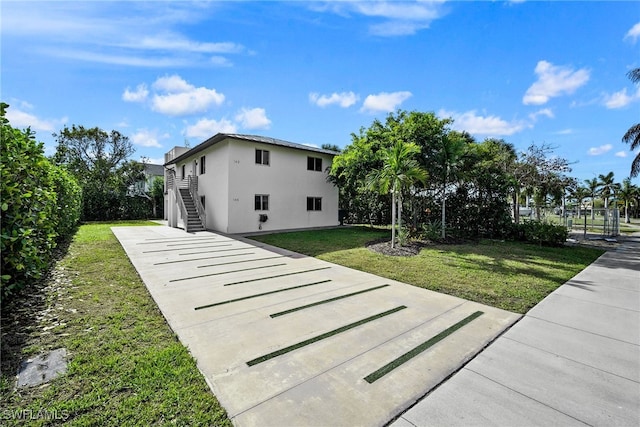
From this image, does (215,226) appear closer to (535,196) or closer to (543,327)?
(543,327)

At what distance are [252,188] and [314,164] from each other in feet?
15.2

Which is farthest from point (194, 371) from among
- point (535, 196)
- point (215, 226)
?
point (535, 196)

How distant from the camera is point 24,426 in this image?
1935 millimetres

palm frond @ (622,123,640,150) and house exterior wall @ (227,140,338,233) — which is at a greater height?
palm frond @ (622,123,640,150)

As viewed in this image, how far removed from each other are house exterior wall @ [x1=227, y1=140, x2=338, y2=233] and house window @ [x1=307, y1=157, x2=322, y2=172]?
0.78ft

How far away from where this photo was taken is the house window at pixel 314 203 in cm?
1780

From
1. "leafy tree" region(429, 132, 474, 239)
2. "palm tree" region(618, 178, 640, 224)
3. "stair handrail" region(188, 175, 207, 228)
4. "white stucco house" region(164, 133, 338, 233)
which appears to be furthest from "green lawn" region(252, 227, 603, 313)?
"palm tree" region(618, 178, 640, 224)

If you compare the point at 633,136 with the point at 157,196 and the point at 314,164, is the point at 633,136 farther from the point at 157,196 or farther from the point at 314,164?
the point at 157,196

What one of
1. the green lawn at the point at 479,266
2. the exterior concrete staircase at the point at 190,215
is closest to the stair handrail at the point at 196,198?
the exterior concrete staircase at the point at 190,215

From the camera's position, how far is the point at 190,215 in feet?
52.2

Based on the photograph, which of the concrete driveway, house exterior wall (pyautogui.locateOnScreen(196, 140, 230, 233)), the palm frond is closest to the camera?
the concrete driveway

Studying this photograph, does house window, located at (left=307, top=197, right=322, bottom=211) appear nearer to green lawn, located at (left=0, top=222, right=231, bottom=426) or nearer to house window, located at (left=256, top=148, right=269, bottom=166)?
house window, located at (left=256, top=148, right=269, bottom=166)

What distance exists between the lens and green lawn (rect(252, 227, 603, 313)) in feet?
17.4

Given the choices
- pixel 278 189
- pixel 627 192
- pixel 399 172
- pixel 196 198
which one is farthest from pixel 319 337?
pixel 627 192
